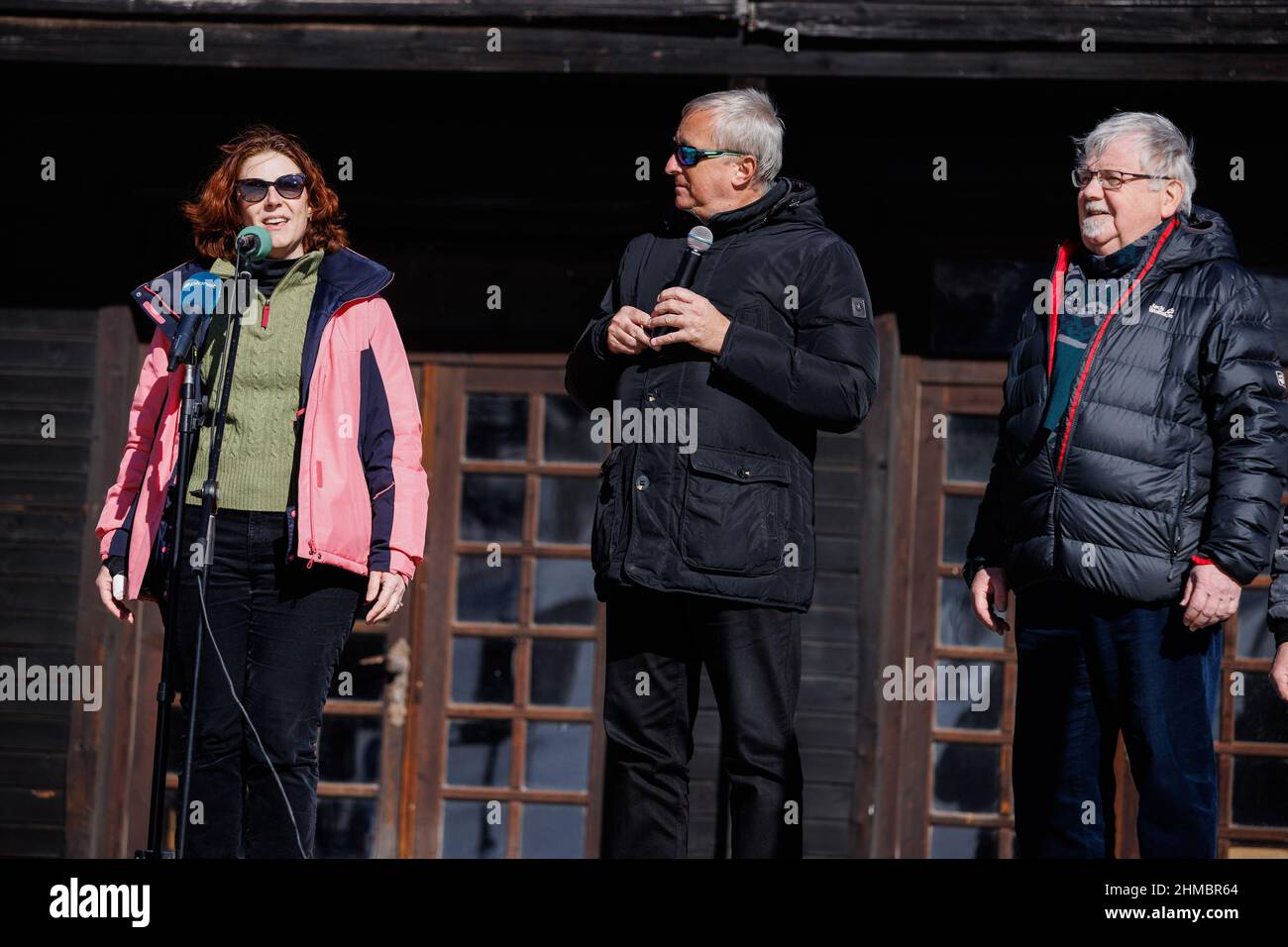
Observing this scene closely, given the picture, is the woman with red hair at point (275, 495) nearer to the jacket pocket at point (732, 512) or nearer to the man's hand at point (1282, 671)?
the jacket pocket at point (732, 512)

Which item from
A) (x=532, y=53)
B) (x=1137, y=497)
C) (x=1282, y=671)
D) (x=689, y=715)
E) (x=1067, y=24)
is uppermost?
(x=1067, y=24)

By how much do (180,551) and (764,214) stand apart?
1543 millimetres

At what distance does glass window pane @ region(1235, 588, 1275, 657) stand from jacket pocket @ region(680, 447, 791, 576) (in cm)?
364

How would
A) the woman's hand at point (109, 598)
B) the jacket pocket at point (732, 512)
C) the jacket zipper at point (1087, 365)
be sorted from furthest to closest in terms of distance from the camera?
the woman's hand at point (109, 598), the jacket zipper at point (1087, 365), the jacket pocket at point (732, 512)

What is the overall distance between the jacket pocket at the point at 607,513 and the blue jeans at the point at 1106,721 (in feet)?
3.27

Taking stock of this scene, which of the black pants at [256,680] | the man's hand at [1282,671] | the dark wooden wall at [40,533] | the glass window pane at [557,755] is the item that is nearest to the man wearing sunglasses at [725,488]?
the black pants at [256,680]

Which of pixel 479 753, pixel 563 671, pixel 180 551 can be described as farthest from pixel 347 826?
pixel 180 551

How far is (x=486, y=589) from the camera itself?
6922mm

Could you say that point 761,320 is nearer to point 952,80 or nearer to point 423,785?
point 952,80

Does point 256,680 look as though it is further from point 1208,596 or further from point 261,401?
point 1208,596

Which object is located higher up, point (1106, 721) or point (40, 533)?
point (40, 533)

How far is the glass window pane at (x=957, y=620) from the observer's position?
22.3ft

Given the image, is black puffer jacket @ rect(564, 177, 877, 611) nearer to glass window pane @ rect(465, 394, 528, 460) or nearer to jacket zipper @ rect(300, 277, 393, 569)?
jacket zipper @ rect(300, 277, 393, 569)
